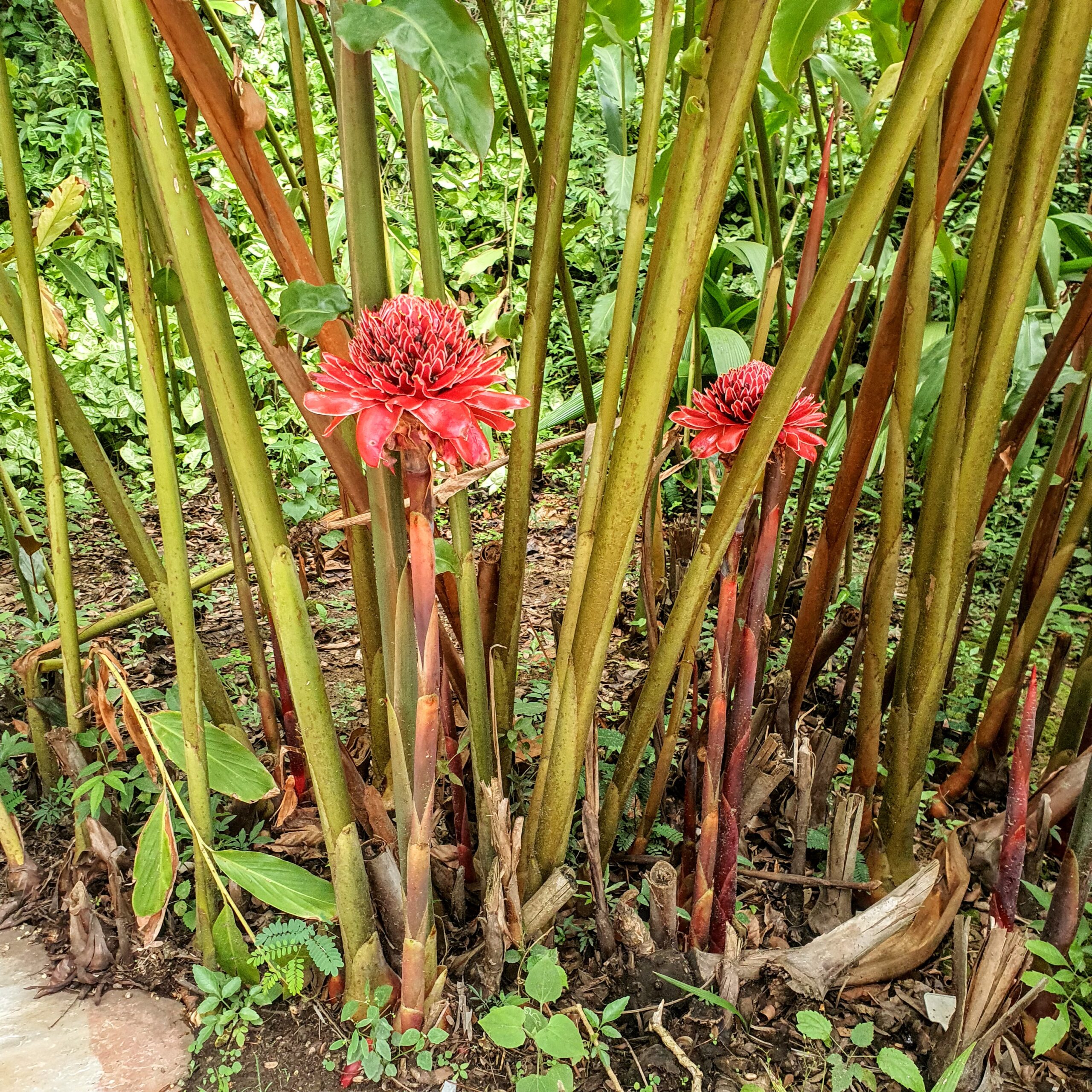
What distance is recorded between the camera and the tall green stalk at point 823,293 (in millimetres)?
620

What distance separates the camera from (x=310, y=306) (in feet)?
2.19

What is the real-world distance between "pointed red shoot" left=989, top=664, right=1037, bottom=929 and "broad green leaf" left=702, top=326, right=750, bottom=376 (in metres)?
1.69

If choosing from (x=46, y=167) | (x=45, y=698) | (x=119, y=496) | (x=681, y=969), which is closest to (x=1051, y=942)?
(x=681, y=969)

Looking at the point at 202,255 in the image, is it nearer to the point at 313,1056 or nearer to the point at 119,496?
the point at 119,496

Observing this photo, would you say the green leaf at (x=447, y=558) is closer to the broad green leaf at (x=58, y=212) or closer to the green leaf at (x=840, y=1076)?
the green leaf at (x=840, y=1076)

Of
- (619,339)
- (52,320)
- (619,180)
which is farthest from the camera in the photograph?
(619,180)

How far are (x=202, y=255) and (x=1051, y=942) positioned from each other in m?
1.07

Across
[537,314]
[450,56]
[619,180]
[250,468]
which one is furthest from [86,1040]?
[619,180]

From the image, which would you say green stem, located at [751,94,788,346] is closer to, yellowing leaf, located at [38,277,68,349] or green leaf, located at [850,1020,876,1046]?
green leaf, located at [850,1020,876,1046]

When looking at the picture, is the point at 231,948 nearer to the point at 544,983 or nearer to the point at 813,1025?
the point at 544,983

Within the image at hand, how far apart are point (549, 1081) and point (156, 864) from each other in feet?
1.49

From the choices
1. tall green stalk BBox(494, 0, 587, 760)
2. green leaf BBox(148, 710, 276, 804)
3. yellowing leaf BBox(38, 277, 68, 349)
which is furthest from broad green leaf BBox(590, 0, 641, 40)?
green leaf BBox(148, 710, 276, 804)

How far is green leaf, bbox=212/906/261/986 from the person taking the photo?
3.11ft

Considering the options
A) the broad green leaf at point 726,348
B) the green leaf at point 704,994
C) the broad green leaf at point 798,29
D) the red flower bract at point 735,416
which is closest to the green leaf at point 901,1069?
the green leaf at point 704,994
